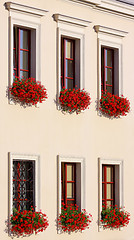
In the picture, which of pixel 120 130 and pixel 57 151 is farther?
pixel 120 130

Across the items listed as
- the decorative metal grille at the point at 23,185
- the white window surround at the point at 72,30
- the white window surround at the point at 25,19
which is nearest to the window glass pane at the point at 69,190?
the decorative metal grille at the point at 23,185

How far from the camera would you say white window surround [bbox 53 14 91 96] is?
70.1 ft

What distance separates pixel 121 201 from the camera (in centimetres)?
2334

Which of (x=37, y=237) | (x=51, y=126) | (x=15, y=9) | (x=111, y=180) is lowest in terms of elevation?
(x=37, y=237)

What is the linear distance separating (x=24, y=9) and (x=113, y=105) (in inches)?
171

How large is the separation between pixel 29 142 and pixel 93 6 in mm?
5005

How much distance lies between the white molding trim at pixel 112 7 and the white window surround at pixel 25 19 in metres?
1.94

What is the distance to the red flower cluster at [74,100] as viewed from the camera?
21188 millimetres

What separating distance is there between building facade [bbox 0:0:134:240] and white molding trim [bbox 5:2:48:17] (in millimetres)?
26

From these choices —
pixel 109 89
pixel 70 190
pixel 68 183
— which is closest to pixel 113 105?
pixel 109 89

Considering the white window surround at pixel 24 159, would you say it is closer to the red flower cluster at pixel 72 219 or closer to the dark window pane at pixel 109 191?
the red flower cluster at pixel 72 219

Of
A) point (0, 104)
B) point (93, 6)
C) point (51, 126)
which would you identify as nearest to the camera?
point (0, 104)

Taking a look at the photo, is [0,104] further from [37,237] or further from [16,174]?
[37,237]

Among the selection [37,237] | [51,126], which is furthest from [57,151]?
[37,237]
